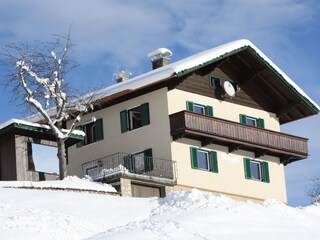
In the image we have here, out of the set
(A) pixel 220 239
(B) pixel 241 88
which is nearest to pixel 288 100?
(B) pixel 241 88

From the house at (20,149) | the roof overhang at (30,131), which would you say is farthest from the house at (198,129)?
the house at (20,149)

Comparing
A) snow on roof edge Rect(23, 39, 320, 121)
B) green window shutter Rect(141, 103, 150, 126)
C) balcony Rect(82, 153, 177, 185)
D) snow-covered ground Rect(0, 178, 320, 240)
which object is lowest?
snow-covered ground Rect(0, 178, 320, 240)

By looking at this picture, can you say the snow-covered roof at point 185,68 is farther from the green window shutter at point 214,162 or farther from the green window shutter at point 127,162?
the green window shutter at point 214,162

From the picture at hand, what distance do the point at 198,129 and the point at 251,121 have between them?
6.22 meters

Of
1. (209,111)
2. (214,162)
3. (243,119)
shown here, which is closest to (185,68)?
(209,111)

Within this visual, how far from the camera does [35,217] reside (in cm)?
2909

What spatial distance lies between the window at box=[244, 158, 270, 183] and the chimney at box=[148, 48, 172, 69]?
6371 millimetres

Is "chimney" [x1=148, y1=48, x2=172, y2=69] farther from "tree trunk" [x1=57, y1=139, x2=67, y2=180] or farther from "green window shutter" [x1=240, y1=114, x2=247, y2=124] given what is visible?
"tree trunk" [x1=57, y1=139, x2=67, y2=180]

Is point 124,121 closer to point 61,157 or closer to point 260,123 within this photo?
point 61,157

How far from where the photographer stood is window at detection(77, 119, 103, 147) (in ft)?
157

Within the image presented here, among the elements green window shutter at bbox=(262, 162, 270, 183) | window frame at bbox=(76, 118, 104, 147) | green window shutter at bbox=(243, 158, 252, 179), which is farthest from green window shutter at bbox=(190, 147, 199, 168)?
green window shutter at bbox=(262, 162, 270, 183)

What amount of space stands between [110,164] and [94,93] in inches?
135

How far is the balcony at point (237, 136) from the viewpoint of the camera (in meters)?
44.2

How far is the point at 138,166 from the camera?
147 feet
